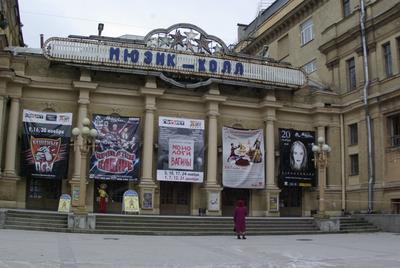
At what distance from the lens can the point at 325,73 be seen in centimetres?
3372

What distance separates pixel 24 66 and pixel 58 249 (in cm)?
1645

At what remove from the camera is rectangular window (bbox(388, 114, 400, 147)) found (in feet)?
89.7

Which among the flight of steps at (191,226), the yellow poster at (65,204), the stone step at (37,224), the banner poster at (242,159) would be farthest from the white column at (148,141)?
the stone step at (37,224)

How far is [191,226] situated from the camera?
22203 mm

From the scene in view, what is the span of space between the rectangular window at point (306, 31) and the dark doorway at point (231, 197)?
41.2ft

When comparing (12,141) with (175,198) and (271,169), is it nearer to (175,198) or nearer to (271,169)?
(175,198)

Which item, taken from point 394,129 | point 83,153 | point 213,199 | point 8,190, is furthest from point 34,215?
point 394,129

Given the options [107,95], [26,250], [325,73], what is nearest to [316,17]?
[325,73]

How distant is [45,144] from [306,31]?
20190mm

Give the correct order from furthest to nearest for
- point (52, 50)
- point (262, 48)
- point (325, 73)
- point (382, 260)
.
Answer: point (262, 48)
point (325, 73)
point (52, 50)
point (382, 260)

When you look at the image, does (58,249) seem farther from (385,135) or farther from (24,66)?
(385,135)

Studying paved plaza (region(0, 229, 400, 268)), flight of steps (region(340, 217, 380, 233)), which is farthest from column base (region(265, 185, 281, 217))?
paved plaza (region(0, 229, 400, 268))

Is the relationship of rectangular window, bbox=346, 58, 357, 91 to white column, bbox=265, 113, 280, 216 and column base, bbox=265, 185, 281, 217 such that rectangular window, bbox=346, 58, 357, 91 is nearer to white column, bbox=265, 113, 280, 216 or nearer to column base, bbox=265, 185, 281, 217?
white column, bbox=265, 113, 280, 216

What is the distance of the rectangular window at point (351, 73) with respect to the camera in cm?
3092
